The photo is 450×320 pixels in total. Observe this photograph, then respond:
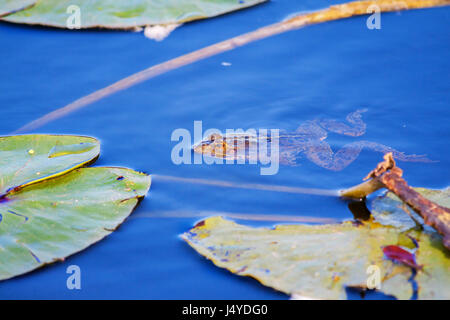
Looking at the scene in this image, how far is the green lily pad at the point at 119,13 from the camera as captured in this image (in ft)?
13.0

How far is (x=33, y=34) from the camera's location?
13.2ft

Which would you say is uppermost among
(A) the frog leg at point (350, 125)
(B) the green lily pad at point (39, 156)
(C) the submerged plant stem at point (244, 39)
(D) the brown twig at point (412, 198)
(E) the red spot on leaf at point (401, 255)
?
(C) the submerged plant stem at point (244, 39)

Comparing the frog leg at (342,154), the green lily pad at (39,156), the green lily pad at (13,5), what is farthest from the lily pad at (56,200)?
the green lily pad at (13,5)

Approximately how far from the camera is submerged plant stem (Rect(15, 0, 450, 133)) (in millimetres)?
3318

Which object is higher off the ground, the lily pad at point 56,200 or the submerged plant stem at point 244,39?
the submerged plant stem at point 244,39

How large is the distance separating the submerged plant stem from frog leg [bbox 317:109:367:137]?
1.11 meters

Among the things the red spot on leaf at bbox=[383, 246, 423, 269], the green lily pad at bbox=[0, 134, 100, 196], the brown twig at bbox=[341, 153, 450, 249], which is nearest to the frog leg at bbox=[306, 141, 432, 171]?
the brown twig at bbox=[341, 153, 450, 249]

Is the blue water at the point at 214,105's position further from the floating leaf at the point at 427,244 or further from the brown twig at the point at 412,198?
the brown twig at the point at 412,198

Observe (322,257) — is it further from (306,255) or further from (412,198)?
(412,198)

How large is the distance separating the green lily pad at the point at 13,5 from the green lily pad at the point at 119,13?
36 millimetres

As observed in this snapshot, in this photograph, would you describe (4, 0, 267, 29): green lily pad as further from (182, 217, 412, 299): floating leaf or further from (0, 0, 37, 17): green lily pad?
(182, 217, 412, 299): floating leaf

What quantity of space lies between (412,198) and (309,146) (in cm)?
98
